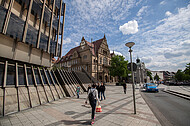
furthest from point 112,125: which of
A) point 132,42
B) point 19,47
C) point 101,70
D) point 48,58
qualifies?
point 101,70

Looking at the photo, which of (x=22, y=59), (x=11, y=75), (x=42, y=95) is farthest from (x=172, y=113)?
(x=22, y=59)

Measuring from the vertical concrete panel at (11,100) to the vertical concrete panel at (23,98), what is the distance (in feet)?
1.14

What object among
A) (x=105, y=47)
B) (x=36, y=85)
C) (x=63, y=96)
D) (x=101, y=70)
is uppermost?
(x=105, y=47)

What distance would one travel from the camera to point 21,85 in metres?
8.19

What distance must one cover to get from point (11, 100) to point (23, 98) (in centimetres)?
86

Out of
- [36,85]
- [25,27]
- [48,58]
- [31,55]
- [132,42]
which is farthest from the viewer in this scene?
[48,58]

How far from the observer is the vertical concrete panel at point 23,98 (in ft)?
23.1

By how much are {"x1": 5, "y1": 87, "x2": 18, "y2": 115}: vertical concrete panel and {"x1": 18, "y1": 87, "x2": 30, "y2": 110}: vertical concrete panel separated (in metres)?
0.35

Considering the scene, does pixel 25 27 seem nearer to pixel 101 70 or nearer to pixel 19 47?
pixel 19 47

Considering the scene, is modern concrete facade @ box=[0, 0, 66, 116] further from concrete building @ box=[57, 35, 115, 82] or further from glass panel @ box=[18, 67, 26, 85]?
concrete building @ box=[57, 35, 115, 82]

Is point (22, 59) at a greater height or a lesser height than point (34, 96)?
greater

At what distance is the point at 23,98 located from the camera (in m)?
7.48

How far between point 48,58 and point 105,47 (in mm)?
→ 35454

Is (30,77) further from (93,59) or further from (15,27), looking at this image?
(93,59)
